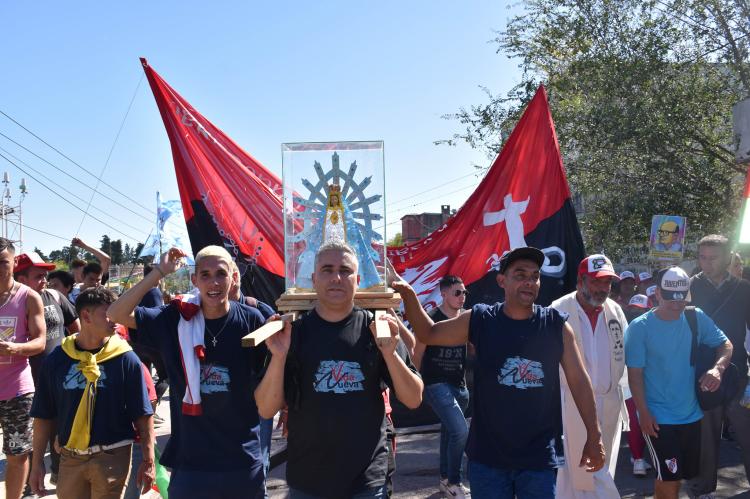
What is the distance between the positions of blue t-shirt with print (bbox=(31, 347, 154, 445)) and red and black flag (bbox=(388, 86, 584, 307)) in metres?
3.86

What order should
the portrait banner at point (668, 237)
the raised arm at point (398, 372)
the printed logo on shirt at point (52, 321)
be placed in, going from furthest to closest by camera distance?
the portrait banner at point (668, 237), the printed logo on shirt at point (52, 321), the raised arm at point (398, 372)

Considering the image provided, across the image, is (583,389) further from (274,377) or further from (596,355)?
(274,377)

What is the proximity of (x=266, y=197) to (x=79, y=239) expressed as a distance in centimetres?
→ 176

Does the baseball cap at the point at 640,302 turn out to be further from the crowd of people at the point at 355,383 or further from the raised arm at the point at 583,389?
the raised arm at the point at 583,389

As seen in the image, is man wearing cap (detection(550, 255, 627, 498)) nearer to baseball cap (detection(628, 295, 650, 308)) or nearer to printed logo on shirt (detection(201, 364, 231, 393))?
printed logo on shirt (detection(201, 364, 231, 393))

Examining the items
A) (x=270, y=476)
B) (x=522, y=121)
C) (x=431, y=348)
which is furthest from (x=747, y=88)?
(x=270, y=476)

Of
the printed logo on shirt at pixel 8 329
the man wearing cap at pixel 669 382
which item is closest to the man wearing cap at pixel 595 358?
the man wearing cap at pixel 669 382

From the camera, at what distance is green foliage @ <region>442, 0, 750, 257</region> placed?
13062 millimetres

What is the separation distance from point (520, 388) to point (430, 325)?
0.63 meters

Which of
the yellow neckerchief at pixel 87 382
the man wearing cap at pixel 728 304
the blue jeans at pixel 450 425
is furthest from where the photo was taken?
the blue jeans at pixel 450 425

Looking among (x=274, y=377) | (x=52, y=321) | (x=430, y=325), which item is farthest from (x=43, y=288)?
(x=274, y=377)

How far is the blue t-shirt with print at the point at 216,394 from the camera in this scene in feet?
11.5

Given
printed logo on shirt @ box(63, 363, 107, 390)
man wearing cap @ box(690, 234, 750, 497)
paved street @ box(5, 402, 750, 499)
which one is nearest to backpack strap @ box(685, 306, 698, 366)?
man wearing cap @ box(690, 234, 750, 497)

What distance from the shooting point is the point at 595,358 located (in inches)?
200
